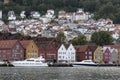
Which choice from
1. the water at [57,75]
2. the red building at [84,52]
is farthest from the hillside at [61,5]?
the water at [57,75]

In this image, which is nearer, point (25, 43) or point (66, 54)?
point (25, 43)

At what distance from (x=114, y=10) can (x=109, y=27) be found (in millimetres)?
13759

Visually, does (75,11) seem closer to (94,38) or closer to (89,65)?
(94,38)

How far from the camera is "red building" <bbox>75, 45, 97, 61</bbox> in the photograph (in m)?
106

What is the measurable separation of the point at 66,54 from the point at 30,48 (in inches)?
264

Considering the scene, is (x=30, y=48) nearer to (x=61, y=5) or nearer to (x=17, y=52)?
(x=17, y=52)

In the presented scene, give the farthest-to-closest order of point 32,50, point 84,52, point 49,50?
1. point 84,52
2. point 49,50
3. point 32,50

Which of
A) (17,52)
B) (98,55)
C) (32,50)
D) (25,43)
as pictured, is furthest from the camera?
(98,55)

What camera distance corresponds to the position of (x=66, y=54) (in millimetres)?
107188

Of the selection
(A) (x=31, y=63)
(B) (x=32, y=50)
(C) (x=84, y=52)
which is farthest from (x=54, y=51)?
(A) (x=31, y=63)

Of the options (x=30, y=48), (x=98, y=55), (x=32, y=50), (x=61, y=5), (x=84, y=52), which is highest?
(x=61, y=5)

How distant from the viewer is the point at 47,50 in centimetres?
10456

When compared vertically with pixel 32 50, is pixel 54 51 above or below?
below

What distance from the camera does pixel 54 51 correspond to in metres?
105
